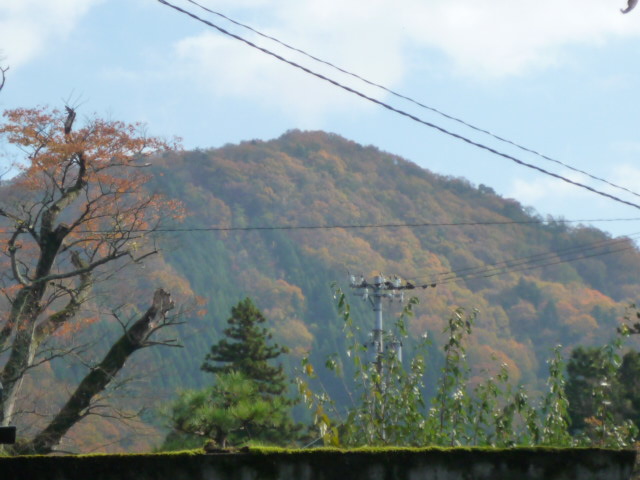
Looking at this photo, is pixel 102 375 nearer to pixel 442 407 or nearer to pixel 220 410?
pixel 220 410

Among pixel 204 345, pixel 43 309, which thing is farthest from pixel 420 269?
pixel 43 309

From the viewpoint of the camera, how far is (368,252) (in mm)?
90938

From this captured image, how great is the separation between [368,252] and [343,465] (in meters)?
85.7

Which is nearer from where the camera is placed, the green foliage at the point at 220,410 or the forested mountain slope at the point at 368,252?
the green foliage at the point at 220,410

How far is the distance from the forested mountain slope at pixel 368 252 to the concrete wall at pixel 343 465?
58019mm

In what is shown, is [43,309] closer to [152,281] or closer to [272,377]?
[272,377]

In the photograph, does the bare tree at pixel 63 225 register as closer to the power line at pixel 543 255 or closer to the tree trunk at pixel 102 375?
the tree trunk at pixel 102 375

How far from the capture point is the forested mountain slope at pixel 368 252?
3049 inches

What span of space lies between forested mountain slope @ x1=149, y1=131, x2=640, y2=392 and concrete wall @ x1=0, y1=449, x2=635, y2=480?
58.0m

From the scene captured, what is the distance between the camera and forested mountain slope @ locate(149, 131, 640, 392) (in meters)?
77.4

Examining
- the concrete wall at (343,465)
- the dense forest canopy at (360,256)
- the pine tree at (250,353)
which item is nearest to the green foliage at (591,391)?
the pine tree at (250,353)

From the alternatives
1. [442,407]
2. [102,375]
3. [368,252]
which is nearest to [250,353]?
[102,375]

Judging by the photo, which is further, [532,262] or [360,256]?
[532,262]

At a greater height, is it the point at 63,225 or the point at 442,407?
the point at 63,225
